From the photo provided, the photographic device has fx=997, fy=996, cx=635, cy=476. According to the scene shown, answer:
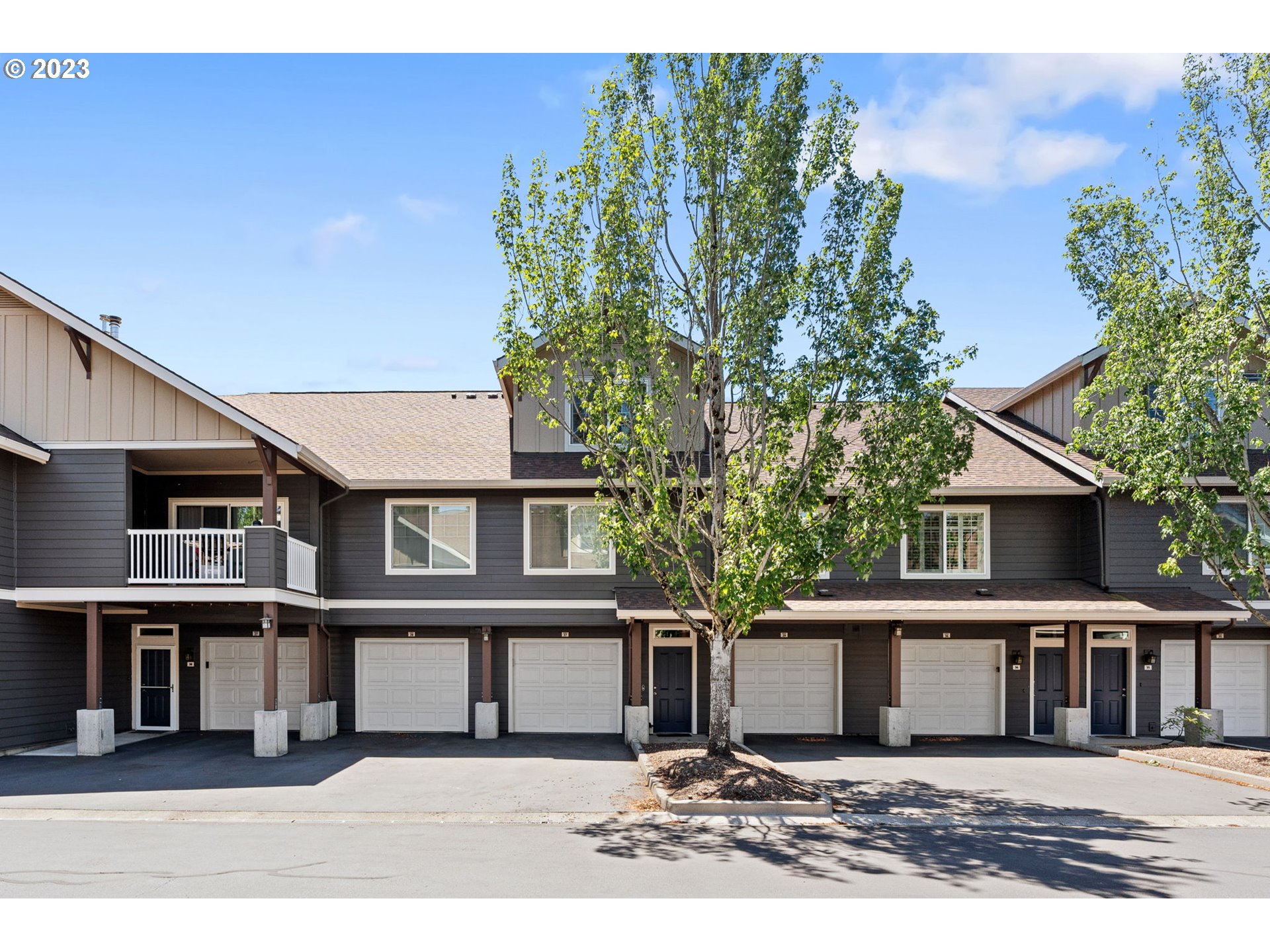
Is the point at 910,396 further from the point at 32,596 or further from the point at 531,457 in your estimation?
the point at 32,596

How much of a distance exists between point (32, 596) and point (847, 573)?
47.2ft

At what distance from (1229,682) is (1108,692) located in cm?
261

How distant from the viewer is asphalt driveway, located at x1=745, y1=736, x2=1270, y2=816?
40.9 feet

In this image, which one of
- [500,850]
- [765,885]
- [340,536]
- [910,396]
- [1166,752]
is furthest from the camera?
[340,536]

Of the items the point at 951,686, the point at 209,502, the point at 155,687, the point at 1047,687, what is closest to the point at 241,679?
the point at 155,687

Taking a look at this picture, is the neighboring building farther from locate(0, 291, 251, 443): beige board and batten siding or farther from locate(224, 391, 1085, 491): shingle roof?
locate(0, 291, 251, 443): beige board and batten siding

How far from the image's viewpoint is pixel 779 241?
1371 centimetres

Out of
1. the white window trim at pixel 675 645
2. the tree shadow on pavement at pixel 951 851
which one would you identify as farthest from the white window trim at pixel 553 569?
the tree shadow on pavement at pixel 951 851

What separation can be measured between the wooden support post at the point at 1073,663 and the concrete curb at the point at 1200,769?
1.47 meters

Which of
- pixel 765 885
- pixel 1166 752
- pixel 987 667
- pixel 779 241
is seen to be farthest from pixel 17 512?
pixel 1166 752

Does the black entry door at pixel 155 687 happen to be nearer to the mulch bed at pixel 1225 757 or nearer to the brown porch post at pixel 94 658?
the brown porch post at pixel 94 658

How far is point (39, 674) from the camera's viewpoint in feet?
55.6

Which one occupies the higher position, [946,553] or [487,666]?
[946,553]

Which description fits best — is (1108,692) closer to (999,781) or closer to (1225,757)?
(1225,757)
